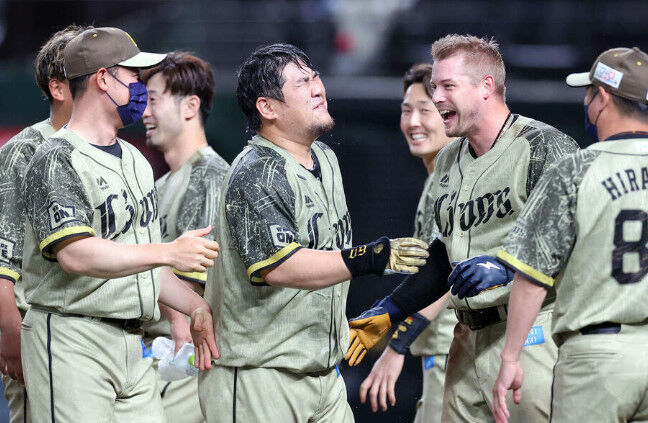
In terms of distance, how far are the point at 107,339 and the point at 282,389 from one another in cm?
61

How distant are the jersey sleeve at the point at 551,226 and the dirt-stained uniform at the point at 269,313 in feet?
2.38

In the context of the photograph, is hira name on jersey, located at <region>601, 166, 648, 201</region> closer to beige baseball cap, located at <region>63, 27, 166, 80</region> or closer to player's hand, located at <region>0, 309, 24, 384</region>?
beige baseball cap, located at <region>63, 27, 166, 80</region>

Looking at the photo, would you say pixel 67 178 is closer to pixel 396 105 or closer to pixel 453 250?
pixel 453 250

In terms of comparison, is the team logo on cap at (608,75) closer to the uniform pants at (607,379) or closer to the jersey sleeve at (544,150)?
the jersey sleeve at (544,150)

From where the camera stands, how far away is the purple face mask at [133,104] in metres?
3.61

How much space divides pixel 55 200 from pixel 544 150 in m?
1.61

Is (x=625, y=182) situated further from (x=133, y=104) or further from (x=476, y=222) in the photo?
(x=133, y=104)

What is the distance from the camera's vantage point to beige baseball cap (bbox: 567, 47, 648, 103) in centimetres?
310

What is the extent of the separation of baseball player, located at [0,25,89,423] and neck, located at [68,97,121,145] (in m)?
0.41

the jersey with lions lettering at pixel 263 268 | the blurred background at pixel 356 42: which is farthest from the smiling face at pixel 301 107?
the blurred background at pixel 356 42

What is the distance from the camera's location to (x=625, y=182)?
300 centimetres

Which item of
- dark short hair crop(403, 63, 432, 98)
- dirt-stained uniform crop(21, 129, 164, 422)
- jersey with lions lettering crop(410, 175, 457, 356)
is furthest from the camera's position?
dark short hair crop(403, 63, 432, 98)

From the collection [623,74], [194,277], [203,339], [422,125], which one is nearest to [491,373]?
[203,339]

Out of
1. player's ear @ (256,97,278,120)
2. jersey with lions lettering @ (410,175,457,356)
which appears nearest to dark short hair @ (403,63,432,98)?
jersey with lions lettering @ (410,175,457,356)
